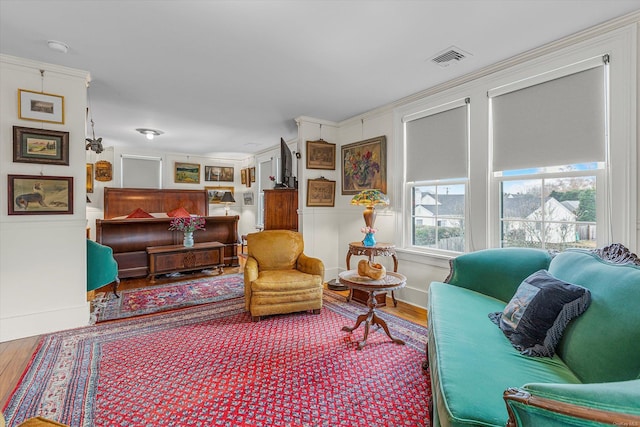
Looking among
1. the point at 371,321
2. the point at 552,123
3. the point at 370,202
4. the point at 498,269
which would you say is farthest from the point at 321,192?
the point at 552,123

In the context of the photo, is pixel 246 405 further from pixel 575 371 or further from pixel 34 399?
pixel 575 371

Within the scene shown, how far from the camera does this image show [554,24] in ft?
7.20

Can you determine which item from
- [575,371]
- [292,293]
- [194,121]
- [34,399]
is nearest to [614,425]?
[575,371]

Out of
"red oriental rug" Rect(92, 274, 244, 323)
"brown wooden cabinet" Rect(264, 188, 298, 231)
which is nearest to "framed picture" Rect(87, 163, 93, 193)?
"red oriental rug" Rect(92, 274, 244, 323)

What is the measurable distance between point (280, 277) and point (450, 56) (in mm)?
2752

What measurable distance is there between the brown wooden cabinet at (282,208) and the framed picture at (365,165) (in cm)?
86

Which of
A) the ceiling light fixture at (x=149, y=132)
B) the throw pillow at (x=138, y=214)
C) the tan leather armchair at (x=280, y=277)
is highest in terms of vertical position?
the ceiling light fixture at (x=149, y=132)

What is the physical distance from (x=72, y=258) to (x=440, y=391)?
3548 mm

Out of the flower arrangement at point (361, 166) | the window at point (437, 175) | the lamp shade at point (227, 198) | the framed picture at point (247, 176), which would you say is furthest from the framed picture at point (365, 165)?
the lamp shade at point (227, 198)

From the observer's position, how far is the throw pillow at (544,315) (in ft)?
4.83

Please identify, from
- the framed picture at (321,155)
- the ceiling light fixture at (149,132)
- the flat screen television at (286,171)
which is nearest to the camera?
the framed picture at (321,155)

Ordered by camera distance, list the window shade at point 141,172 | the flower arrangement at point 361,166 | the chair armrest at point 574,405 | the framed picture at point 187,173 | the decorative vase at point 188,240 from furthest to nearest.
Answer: the framed picture at point 187,173 < the window shade at point 141,172 < the decorative vase at point 188,240 < the flower arrangement at point 361,166 < the chair armrest at point 574,405

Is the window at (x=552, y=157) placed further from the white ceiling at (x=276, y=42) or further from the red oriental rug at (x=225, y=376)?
the red oriental rug at (x=225, y=376)

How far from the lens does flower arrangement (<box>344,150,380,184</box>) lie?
4258mm
